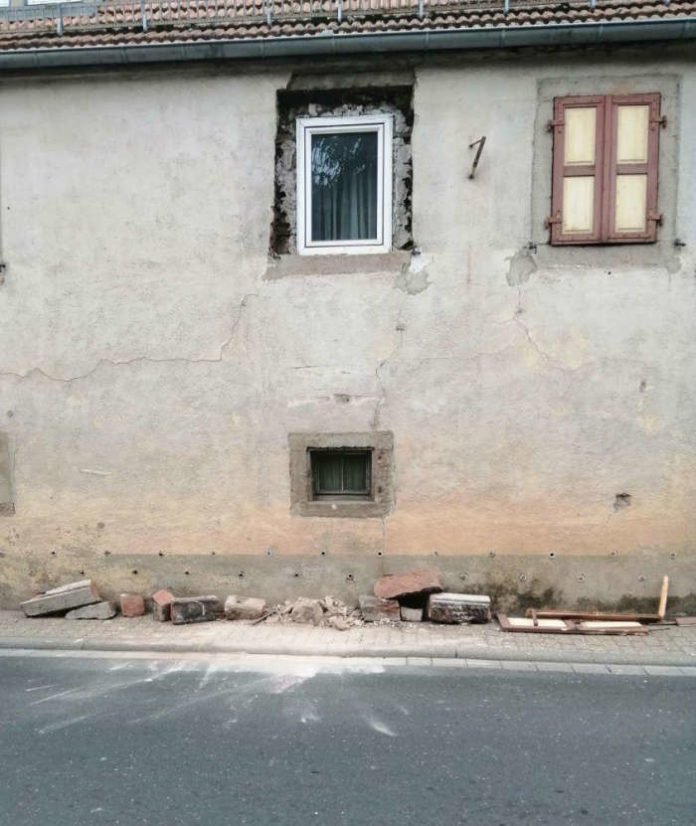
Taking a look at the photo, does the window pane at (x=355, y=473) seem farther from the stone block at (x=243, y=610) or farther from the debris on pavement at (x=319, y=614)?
the stone block at (x=243, y=610)

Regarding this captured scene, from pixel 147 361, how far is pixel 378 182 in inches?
114

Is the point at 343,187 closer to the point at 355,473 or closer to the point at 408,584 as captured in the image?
the point at 355,473

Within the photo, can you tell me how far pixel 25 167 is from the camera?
671cm

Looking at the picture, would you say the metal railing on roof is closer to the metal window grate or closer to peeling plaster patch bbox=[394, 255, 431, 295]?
peeling plaster patch bbox=[394, 255, 431, 295]

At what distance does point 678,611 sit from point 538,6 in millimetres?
5936

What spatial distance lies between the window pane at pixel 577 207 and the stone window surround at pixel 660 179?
0.16m

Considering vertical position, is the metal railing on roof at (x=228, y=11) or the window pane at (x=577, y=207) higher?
the metal railing on roof at (x=228, y=11)

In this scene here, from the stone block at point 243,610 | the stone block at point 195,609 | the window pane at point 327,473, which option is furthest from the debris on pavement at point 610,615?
the stone block at point 195,609

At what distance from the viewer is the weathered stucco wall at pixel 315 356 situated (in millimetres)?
6230

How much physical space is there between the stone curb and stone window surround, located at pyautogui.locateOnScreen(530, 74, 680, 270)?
3.46m

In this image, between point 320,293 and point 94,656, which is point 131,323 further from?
point 94,656

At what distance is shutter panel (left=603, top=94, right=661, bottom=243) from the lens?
6.11 metres

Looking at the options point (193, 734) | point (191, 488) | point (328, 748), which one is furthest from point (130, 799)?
point (191, 488)

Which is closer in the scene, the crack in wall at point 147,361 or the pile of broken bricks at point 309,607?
the pile of broken bricks at point 309,607
